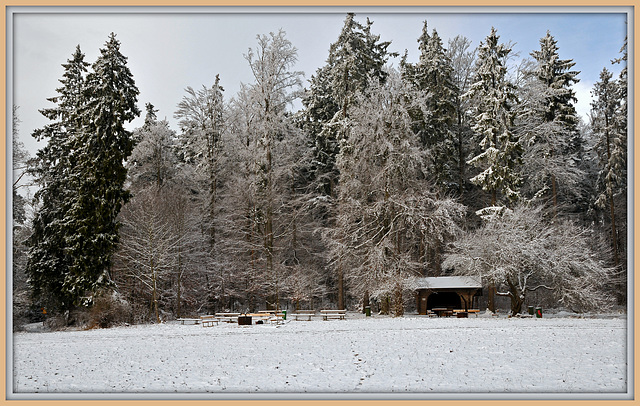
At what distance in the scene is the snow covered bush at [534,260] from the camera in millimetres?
23188

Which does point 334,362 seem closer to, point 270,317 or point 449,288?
point 270,317

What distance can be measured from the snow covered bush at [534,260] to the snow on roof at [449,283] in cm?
68

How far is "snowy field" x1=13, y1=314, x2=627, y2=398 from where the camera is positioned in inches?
411

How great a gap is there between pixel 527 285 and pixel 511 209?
155 inches

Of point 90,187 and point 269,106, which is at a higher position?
point 269,106

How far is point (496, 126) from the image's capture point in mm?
26984

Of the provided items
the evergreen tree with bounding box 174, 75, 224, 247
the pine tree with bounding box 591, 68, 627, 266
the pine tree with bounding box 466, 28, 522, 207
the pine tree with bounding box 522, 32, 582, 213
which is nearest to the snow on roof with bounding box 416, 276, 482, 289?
the pine tree with bounding box 466, 28, 522, 207

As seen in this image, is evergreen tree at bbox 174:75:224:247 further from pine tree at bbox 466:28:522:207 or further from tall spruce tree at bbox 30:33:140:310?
pine tree at bbox 466:28:522:207

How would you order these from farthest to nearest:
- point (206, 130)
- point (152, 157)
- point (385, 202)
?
1. point (152, 157)
2. point (206, 130)
3. point (385, 202)

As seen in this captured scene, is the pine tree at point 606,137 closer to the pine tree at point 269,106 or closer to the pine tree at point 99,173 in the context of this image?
the pine tree at point 269,106

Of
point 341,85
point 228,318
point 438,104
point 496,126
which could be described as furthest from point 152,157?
point 496,126

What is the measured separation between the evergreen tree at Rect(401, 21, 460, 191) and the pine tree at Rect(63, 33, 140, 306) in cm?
1651

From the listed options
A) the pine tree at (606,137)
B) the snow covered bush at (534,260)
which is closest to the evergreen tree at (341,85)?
the snow covered bush at (534,260)

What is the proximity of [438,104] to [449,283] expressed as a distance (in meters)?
12.2
